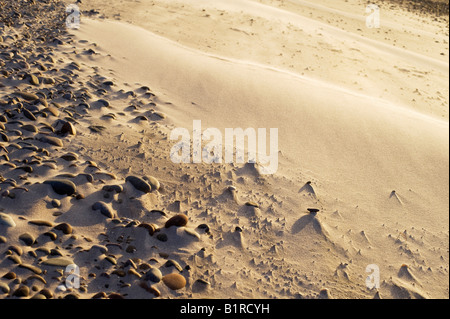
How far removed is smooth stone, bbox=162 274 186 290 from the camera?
2057mm

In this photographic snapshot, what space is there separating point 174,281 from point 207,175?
3.66 ft

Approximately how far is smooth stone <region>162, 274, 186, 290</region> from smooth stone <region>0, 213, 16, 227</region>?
861 millimetres

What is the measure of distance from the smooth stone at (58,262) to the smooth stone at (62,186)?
0.54 metres

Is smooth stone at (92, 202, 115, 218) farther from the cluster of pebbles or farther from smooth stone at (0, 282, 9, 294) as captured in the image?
smooth stone at (0, 282, 9, 294)

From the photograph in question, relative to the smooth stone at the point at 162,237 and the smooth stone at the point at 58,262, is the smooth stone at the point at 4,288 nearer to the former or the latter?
the smooth stone at the point at 58,262

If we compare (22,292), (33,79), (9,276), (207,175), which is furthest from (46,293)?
(33,79)

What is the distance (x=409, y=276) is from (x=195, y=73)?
322 cm

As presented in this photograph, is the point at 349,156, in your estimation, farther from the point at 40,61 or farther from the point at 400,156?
the point at 40,61

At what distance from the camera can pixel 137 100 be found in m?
3.89

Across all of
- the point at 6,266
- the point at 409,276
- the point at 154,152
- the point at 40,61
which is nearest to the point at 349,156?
the point at 409,276

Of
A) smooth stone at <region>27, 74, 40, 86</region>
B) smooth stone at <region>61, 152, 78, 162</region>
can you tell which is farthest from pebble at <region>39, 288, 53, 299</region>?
smooth stone at <region>27, 74, 40, 86</region>

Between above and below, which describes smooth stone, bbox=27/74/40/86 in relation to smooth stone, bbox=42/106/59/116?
above

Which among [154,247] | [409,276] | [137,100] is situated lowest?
[409,276]

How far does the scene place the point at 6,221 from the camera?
2098 mm
